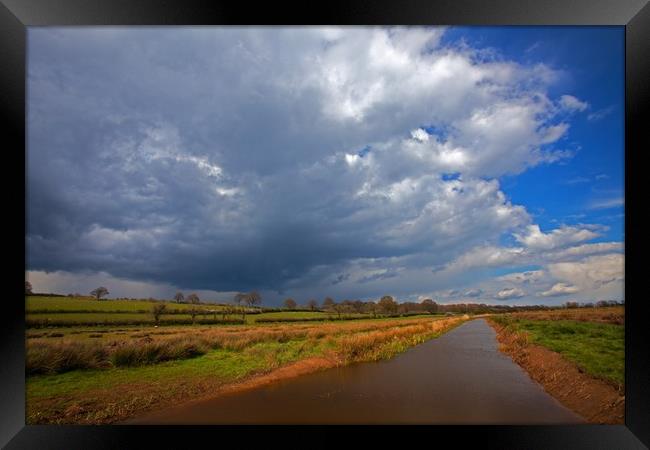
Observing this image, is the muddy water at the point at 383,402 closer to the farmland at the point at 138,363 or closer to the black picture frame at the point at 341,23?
the farmland at the point at 138,363

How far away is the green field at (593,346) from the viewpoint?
6.37 m

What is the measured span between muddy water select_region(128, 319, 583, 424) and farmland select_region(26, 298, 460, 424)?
556 millimetres

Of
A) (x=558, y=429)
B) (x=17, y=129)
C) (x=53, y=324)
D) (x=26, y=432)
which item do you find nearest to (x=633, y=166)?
(x=558, y=429)

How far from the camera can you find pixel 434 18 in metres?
4.04

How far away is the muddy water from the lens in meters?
5.27

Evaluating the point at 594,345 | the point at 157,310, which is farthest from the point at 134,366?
the point at 594,345

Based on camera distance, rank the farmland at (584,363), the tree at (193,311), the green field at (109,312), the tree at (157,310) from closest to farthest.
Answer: the farmland at (584,363)
the green field at (109,312)
the tree at (157,310)
the tree at (193,311)

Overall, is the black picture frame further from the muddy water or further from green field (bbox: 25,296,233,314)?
green field (bbox: 25,296,233,314)

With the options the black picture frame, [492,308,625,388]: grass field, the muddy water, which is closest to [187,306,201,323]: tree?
the muddy water

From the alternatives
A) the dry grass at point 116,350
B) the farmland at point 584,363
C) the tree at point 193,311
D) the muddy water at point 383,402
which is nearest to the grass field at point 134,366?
the dry grass at point 116,350

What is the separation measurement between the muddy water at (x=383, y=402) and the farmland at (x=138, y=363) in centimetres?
56

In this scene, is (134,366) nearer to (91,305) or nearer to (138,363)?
(138,363)

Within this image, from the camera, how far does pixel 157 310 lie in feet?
39.8

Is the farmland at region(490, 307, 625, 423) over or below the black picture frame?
below
